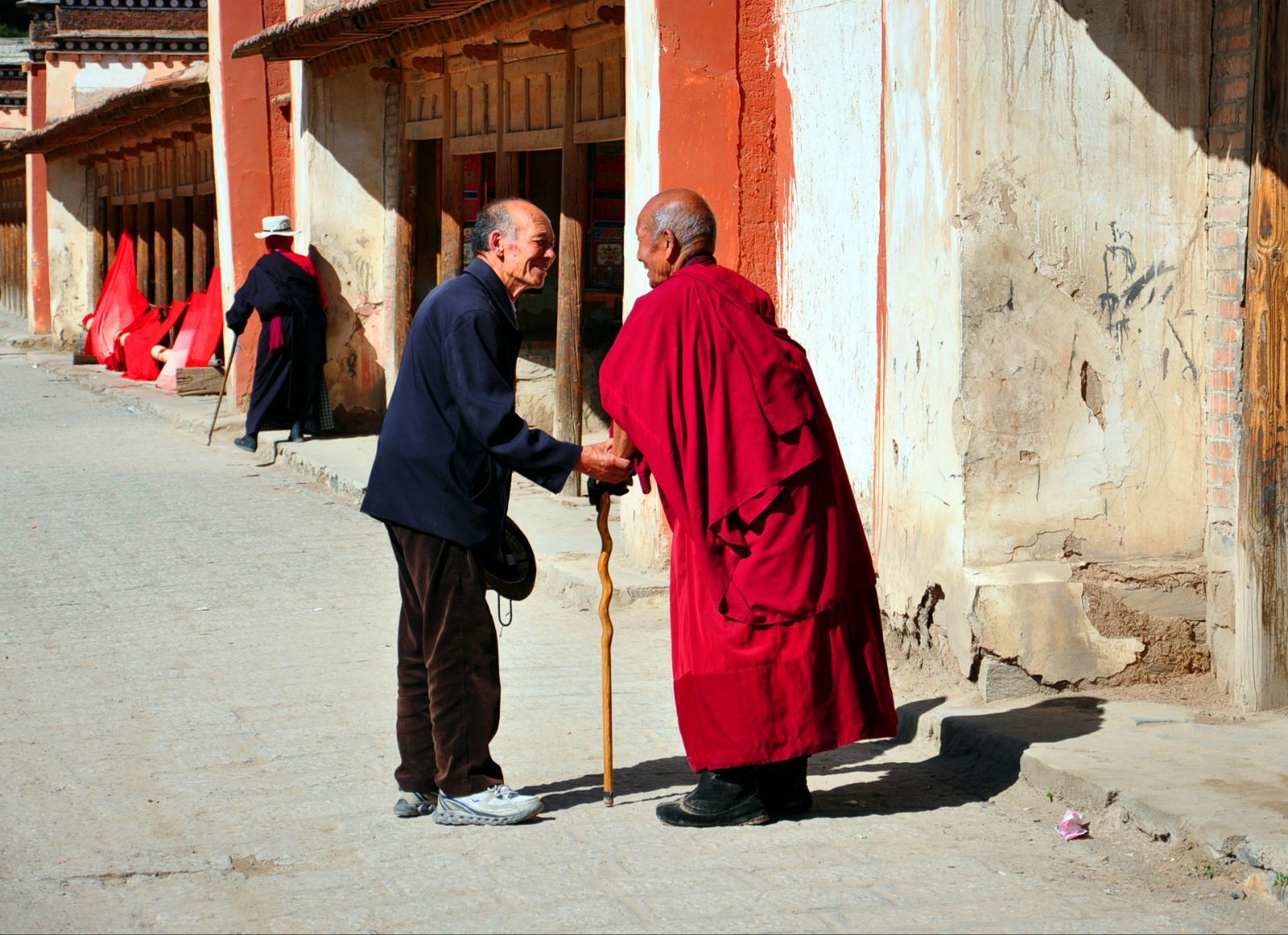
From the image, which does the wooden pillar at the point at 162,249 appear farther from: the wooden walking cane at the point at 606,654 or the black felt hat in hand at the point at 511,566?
the black felt hat in hand at the point at 511,566

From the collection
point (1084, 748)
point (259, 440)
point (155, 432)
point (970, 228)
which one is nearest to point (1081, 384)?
point (970, 228)

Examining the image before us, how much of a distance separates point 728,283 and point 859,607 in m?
0.95

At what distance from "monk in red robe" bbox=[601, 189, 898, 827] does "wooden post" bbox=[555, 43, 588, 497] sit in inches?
220

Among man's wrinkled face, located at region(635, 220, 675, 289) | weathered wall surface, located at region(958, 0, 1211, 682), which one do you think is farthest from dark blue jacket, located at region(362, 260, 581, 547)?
weathered wall surface, located at region(958, 0, 1211, 682)

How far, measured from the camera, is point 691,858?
4297 millimetres

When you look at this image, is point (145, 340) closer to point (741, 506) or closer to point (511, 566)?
point (511, 566)

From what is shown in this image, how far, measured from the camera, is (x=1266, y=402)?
5406mm

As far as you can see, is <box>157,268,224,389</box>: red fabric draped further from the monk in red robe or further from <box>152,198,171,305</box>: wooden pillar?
the monk in red robe

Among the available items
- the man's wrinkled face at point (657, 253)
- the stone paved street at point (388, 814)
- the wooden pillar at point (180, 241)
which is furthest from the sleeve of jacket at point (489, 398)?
the wooden pillar at point (180, 241)

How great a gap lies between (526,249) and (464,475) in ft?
2.06

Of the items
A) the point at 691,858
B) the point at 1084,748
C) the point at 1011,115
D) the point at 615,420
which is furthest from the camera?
the point at 1011,115

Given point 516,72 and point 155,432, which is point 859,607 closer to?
point 516,72

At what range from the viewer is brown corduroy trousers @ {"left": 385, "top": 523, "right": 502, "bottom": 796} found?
175 inches

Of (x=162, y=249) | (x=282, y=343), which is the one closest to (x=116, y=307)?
(x=162, y=249)
